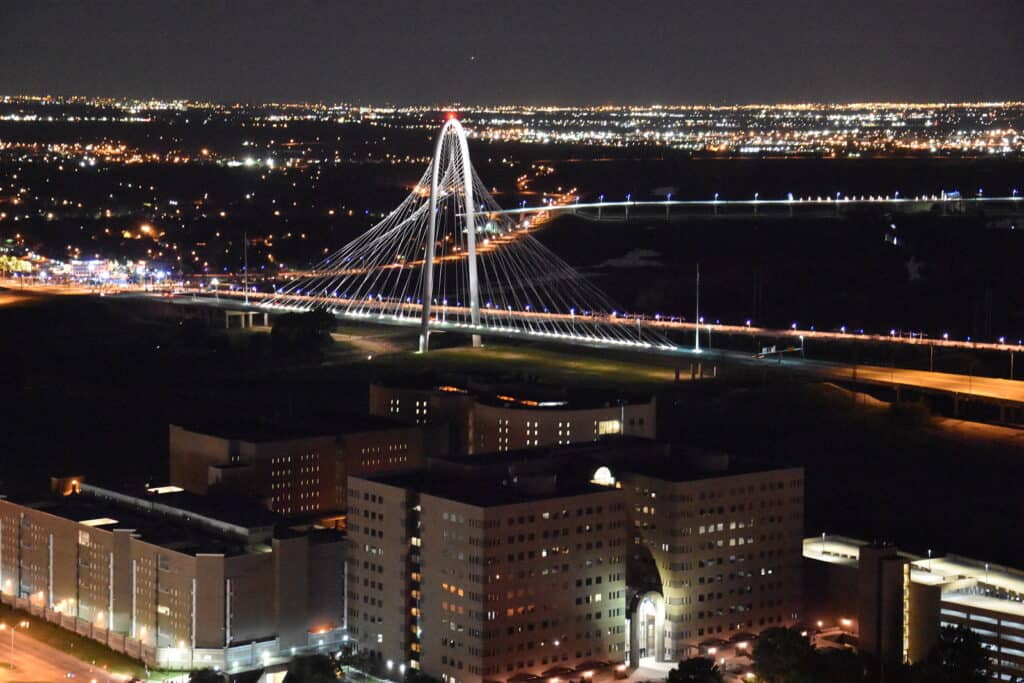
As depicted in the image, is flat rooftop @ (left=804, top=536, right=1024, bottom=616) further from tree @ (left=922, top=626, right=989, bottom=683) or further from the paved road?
the paved road

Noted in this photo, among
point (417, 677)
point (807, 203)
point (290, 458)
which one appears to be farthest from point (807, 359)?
point (807, 203)

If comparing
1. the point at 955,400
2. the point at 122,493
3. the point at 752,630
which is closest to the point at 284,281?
the point at 955,400

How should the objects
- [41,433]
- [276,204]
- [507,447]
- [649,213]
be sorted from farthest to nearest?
[276,204], [649,213], [41,433], [507,447]

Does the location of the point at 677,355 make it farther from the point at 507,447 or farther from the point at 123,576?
the point at 123,576

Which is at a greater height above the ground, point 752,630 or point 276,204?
point 276,204

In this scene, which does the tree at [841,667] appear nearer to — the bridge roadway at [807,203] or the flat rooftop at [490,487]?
the flat rooftop at [490,487]

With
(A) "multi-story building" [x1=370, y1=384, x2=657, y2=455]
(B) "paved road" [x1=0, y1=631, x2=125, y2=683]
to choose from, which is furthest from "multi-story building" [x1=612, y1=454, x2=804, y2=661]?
(B) "paved road" [x1=0, y1=631, x2=125, y2=683]
